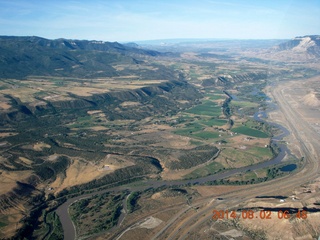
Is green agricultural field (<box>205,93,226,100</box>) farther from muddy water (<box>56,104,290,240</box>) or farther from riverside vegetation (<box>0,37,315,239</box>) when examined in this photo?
muddy water (<box>56,104,290,240</box>)

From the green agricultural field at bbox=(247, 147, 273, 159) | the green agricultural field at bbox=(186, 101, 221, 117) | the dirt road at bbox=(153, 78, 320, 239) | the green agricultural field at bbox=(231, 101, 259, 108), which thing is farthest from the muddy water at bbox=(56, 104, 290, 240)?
the green agricultural field at bbox=(231, 101, 259, 108)

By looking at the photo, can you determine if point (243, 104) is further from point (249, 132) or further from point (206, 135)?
point (206, 135)

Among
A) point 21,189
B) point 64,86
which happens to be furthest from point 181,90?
point 21,189

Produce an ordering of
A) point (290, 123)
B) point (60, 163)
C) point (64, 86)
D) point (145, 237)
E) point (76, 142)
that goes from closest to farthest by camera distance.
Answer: point (145, 237), point (60, 163), point (76, 142), point (290, 123), point (64, 86)

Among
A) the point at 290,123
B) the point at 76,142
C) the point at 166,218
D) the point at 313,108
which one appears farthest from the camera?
the point at 313,108

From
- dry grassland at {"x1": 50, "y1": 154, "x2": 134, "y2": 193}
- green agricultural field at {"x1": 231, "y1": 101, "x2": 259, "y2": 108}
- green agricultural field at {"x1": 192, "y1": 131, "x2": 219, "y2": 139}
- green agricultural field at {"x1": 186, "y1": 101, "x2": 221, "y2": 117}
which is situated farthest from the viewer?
green agricultural field at {"x1": 231, "y1": 101, "x2": 259, "y2": 108}

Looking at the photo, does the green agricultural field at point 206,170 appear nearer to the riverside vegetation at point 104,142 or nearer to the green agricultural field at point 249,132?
the riverside vegetation at point 104,142

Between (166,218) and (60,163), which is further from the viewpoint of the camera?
(60,163)

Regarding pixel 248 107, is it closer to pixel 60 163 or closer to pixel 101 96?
pixel 101 96

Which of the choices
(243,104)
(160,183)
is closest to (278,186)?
(160,183)
